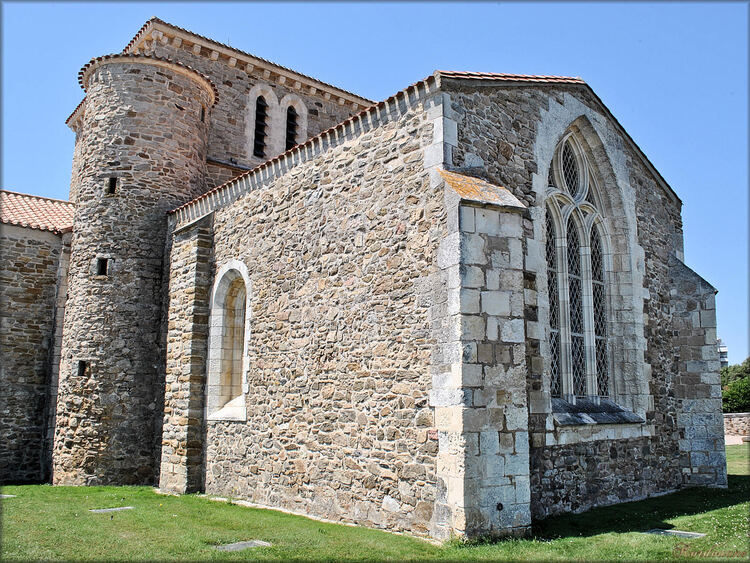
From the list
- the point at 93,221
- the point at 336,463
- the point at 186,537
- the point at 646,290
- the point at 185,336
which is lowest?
the point at 186,537

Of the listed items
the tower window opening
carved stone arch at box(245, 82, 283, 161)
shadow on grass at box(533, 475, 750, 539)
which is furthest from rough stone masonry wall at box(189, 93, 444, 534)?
carved stone arch at box(245, 82, 283, 161)

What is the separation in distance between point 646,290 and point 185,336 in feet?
25.3

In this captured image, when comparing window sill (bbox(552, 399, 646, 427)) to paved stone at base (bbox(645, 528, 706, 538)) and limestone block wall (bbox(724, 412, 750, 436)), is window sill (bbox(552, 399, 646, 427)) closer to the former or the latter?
paved stone at base (bbox(645, 528, 706, 538))

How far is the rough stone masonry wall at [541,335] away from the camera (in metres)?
7.75

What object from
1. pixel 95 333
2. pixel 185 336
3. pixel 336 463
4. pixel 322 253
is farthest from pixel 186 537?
pixel 95 333

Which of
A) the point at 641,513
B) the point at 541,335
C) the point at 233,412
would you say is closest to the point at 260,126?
the point at 233,412

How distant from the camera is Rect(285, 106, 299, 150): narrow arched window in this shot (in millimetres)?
16672

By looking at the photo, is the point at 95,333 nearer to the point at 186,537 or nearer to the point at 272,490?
the point at 272,490

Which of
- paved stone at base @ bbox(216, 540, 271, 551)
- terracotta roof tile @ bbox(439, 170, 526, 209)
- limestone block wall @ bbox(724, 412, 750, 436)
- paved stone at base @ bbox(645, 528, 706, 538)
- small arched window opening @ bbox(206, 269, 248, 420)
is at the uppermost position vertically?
terracotta roof tile @ bbox(439, 170, 526, 209)

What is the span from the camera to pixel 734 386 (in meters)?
25.6

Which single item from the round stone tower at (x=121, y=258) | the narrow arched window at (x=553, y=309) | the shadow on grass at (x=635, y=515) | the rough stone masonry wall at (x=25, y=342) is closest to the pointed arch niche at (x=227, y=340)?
the round stone tower at (x=121, y=258)

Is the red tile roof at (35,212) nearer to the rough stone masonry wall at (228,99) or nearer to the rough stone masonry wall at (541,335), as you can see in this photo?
the rough stone masonry wall at (228,99)

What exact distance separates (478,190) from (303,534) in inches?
164

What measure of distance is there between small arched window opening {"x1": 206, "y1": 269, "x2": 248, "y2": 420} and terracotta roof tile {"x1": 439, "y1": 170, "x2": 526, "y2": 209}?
15.4ft
